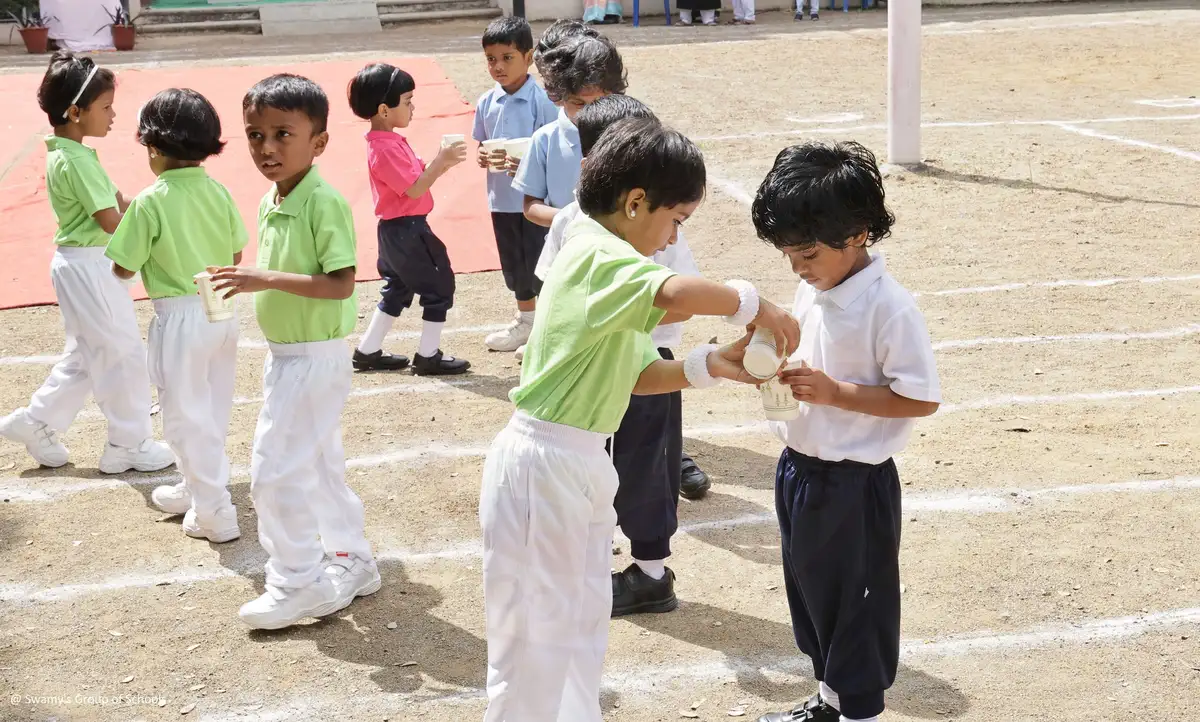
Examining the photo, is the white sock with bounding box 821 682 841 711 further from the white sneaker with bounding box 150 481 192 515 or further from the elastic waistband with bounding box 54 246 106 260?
the elastic waistband with bounding box 54 246 106 260

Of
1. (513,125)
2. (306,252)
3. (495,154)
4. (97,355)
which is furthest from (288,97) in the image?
(513,125)

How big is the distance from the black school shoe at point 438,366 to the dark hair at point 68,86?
2.51m

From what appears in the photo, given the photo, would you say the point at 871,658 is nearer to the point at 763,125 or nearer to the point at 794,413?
the point at 794,413

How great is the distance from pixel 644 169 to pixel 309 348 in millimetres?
1873

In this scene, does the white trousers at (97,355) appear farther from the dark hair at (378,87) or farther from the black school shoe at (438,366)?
the black school shoe at (438,366)

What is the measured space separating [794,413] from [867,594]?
669 millimetres

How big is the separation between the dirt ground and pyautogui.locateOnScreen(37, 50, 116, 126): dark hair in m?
1.80

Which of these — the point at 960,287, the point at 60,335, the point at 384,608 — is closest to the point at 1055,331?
the point at 960,287

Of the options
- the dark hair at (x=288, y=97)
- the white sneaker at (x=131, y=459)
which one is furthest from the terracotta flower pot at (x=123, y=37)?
the dark hair at (x=288, y=97)

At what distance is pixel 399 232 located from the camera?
25.5ft

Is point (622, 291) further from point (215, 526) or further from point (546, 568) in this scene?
point (215, 526)

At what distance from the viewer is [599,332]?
3244 millimetres

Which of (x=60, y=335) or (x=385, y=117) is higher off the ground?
(x=385, y=117)

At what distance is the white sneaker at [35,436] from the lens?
256 inches
